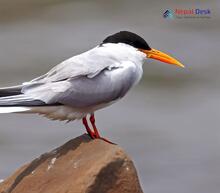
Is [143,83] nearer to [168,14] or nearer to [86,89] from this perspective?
[168,14]

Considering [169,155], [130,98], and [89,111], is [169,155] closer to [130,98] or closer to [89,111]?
[130,98]

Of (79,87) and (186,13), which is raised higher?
(79,87)

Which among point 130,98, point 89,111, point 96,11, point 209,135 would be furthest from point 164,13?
point 89,111

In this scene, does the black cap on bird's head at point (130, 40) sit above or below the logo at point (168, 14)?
above

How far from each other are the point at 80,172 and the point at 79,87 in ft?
2.97

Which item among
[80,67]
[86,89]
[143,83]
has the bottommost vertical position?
[143,83]

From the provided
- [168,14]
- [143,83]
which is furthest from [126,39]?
[168,14]

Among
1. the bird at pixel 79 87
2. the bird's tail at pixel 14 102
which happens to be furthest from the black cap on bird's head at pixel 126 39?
the bird's tail at pixel 14 102

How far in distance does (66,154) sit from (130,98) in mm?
6583

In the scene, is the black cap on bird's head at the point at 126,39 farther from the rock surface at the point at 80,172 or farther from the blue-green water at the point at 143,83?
the blue-green water at the point at 143,83

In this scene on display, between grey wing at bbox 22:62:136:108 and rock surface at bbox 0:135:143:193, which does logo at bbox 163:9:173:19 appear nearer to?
grey wing at bbox 22:62:136:108

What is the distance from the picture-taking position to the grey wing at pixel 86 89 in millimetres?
9250

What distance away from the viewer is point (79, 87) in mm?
9352

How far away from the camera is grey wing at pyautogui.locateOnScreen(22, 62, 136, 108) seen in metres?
9.25
